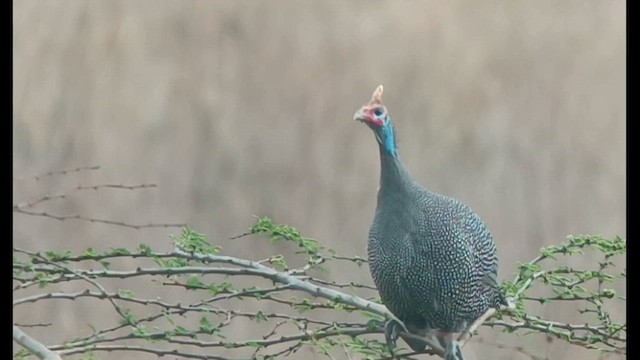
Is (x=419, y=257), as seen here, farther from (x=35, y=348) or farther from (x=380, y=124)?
(x=35, y=348)

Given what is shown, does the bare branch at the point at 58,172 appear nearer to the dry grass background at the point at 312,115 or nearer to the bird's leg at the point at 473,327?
the dry grass background at the point at 312,115

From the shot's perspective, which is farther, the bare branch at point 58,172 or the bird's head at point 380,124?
the bare branch at point 58,172

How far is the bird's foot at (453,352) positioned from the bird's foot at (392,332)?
2.7 inches

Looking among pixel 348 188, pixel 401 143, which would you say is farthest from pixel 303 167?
pixel 401 143

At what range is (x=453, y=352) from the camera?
4.27ft

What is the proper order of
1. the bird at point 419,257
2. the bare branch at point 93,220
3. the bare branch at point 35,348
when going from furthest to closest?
the bare branch at point 93,220, the bird at point 419,257, the bare branch at point 35,348

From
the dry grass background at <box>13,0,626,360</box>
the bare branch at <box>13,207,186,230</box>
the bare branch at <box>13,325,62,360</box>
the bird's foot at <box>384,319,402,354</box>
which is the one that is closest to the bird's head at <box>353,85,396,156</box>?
the dry grass background at <box>13,0,626,360</box>

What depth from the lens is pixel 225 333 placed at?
1.47 metres

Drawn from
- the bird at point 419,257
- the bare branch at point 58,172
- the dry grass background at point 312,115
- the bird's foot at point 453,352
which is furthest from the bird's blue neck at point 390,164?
the bare branch at point 58,172

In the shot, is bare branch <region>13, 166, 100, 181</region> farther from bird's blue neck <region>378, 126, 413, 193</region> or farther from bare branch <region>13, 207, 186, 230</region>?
bird's blue neck <region>378, 126, 413, 193</region>

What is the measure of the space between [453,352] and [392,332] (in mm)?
85

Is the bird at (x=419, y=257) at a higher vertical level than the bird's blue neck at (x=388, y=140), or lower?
lower

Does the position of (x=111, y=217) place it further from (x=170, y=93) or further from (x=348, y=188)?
(x=348, y=188)

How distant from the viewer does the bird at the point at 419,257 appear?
1274 mm
